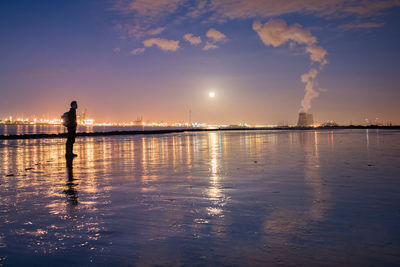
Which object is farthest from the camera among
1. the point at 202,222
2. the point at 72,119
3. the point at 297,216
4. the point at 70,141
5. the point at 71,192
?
the point at 72,119

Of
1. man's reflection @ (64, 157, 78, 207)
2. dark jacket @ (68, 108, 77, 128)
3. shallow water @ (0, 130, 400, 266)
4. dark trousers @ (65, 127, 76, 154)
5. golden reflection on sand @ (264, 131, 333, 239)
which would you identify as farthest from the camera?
dark jacket @ (68, 108, 77, 128)

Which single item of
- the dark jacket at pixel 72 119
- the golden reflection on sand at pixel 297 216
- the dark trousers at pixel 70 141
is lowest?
the golden reflection on sand at pixel 297 216

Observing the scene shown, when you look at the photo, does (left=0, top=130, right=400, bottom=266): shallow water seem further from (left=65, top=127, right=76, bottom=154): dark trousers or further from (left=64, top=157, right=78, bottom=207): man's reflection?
(left=65, top=127, right=76, bottom=154): dark trousers

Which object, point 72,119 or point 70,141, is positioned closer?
point 70,141

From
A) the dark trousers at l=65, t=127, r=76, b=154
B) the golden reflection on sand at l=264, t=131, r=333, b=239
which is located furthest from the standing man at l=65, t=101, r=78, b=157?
the golden reflection on sand at l=264, t=131, r=333, b=239

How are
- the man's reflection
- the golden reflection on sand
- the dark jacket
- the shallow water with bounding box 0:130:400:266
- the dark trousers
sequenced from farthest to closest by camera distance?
the dark jacket < the dark trousers < the man's reflection < the golden reflection on sand < the shallow water with bounding box 0:130:400:266

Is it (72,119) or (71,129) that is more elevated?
(72,119)

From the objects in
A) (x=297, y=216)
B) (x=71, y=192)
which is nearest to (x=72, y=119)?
(x=71, y=192)

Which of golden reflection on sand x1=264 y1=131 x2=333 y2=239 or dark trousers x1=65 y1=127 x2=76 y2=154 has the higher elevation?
dark trousers x1=65 y1=127 x2=76 y2=154

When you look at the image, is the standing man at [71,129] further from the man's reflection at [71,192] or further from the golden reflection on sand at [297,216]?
the golden reflection on sand at [297,216]

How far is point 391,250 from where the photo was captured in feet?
13.5

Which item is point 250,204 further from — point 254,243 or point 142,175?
point 142,175

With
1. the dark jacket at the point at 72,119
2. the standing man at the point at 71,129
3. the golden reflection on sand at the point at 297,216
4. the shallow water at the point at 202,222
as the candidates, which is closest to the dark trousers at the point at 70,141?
the standing man at the point at 71,129

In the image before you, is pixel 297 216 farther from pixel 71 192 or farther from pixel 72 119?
pixel 72 119
